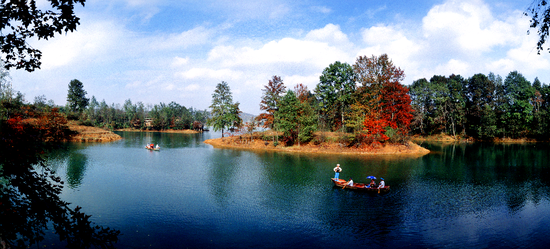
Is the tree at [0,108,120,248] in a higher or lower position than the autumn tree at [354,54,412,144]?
lower

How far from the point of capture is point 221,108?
208 feet

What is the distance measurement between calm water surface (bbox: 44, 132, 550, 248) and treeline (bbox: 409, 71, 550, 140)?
44.7m

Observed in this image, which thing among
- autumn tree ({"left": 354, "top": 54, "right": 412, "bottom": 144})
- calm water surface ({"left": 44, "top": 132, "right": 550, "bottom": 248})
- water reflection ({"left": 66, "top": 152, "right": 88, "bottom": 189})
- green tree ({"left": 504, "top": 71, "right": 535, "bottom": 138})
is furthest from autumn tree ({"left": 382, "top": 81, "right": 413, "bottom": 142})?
water reflection ({"left": 66, "top": 152, "right": 88, "bottom": 189})

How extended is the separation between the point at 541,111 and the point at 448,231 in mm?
72442

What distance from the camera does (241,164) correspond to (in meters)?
35.2

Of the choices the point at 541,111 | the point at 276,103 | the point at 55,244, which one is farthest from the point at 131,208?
the point at 541,111

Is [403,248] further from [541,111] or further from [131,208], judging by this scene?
[541,111]

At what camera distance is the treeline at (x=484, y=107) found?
6725 centimetres

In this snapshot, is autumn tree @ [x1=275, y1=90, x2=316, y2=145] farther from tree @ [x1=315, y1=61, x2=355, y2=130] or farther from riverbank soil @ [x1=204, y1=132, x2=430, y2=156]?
tree @ [x1=315, y1=61, x2=355, y2=130]

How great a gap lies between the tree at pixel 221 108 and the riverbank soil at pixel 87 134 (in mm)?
24673

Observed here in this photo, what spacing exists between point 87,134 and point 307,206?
2498 inches

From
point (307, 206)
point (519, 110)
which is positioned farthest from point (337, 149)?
point (519, 110)

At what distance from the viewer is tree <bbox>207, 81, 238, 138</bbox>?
61.9 metres

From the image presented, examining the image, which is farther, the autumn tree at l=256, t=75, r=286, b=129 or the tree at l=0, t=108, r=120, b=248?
the autumn tree at l=256, t=75, r=286, b=129
